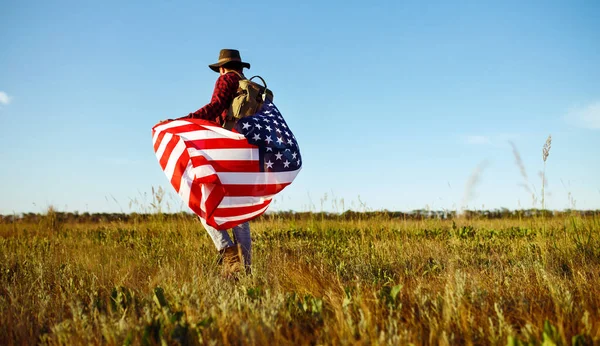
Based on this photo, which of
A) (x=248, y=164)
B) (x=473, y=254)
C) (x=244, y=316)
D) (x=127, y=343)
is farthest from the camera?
(x=473, y=254)

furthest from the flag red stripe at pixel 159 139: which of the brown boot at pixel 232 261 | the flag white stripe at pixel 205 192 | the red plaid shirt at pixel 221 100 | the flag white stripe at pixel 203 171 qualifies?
the brown boot at pixel 232 261

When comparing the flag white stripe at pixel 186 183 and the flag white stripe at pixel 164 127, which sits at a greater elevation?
the flag white stripe at pixel 164 127

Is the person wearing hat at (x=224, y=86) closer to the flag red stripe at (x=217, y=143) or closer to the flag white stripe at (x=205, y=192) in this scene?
the flag red stripe at (x=217, y=143)

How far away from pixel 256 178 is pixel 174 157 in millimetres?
840

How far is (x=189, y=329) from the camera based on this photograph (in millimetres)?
2711

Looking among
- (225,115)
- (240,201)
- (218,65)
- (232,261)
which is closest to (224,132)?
(225,115)

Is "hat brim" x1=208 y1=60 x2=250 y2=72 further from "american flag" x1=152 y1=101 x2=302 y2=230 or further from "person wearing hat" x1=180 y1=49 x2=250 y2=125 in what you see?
"american flag" x1=152 y1=101 x2=302 y2=230

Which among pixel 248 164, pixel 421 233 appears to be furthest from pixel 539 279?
pixel 421 233

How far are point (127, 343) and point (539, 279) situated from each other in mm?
3324

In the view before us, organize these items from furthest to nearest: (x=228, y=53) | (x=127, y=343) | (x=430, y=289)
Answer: (x=228, y=53)
(x=430, y=289)
(x=127, y=343)

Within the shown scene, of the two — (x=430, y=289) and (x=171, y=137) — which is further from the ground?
(x=171, y=137)

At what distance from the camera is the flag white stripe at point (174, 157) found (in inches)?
179

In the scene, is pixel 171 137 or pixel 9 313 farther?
pixel 171 137

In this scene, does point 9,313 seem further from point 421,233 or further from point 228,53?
point 421,233
